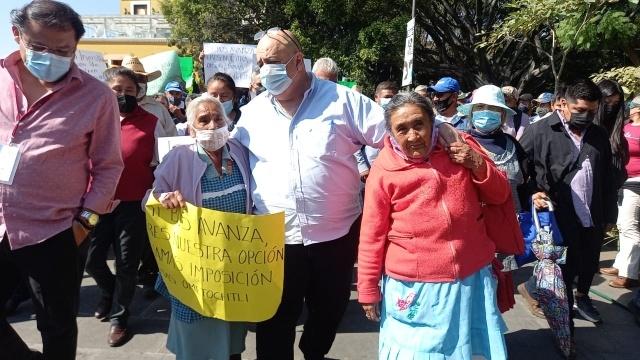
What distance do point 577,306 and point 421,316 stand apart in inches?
90.6

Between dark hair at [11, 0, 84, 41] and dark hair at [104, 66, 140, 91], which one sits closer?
dark hair at [11, 0, 84, 41]

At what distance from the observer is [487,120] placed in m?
3.19

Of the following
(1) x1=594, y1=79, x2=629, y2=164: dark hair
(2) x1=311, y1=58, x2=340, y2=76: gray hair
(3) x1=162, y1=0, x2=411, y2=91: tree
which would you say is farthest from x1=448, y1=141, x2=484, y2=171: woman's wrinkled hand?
(3) x1=162, y1=0, x2=411, y2=91: tree

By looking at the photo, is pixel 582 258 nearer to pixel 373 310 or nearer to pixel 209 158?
pixel 373 310

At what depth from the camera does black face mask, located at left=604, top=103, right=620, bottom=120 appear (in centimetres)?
393

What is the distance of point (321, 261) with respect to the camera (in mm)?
2576

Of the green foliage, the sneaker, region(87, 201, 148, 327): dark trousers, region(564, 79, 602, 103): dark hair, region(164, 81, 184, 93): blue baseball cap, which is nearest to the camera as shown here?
region(564, 79, 602, 103): dark hair

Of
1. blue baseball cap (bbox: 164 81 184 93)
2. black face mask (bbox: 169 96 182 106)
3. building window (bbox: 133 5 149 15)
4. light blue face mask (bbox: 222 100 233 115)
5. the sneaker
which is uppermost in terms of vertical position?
building window (bbox: 133 5 149 15)

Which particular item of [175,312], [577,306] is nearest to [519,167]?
[577,306]

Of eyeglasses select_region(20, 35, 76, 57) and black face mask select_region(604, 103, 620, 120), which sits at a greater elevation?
eyeglasses select_region(20, 35, 76, 57)

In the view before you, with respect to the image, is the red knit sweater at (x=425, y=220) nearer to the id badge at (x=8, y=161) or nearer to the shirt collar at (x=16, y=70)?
the shirt collar at (x=16, y=70)

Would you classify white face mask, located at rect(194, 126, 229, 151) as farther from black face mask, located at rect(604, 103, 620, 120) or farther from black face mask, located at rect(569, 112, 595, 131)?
black face mask, located at rect(604, 103, 620, 120)

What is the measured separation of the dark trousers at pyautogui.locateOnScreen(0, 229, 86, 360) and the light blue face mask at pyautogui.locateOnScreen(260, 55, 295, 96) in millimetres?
1166

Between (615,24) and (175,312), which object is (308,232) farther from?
(615,24)
